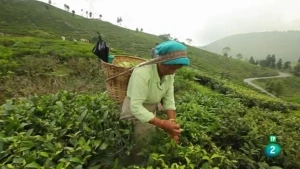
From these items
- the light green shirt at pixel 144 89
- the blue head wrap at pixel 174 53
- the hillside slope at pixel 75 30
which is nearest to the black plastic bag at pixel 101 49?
the light green shirt at pixel 144 89

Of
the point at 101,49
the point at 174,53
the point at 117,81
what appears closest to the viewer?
the point at 174,53

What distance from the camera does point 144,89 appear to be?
8.13 ft

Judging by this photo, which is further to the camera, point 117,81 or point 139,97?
point 117,81

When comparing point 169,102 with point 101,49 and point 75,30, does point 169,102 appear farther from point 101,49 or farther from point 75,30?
point 75,30

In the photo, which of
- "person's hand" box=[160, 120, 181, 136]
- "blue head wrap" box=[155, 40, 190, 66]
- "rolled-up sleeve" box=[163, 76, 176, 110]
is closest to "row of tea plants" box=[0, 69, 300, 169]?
"person's hand" box=[160, 120, 181, 136]

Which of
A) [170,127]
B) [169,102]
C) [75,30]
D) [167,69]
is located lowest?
[170,127]

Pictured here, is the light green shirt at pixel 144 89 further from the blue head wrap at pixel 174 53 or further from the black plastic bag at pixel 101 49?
the black plastic bag at pixel 101 49

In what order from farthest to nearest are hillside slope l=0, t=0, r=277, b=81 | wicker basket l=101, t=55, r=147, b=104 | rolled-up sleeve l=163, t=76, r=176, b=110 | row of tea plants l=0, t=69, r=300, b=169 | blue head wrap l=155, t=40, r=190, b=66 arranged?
1. hillside slope l=0, t=0, r=277, b=81
2. rolled-up sleeve l=163, t=76, r=176, b=110
3. wicker basket l=101, t=55, r=147, b=104
4. row of tea plants l=0, t=69, r=300, b=169
5. blue head wrap l=155, t=40, r=190, b=66

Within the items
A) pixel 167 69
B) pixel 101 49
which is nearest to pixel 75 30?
pixel 101 49

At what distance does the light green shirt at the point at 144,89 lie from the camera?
2.45 metres

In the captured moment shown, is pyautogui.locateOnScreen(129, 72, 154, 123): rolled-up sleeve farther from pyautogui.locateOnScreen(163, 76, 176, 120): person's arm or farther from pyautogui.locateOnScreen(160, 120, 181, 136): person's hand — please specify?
pyautogui.locateOnScreen(163, 76, 176, 120): person's arm

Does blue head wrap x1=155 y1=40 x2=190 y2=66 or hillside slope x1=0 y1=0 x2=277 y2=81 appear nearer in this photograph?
blue head wrap x1=155 y1=40 x2=190 y2=66

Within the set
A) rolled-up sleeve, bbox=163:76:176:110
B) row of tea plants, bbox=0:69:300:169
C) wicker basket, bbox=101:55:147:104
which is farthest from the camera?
rolled-up sleeve, bbox=163:76:176:110

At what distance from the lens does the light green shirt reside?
245cm
